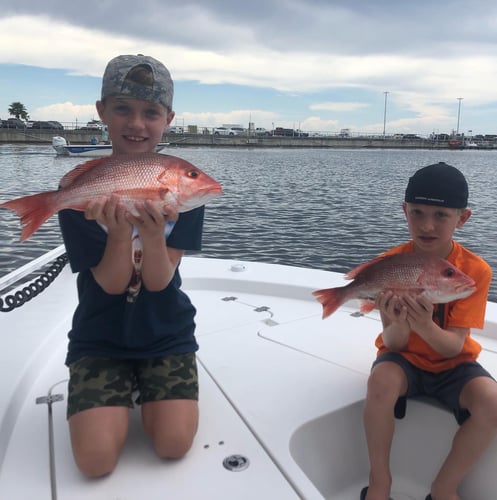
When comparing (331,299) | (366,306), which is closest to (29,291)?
(331,299)

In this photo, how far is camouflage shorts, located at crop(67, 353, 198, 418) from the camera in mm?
2271

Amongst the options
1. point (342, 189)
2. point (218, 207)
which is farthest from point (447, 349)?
point (342, 189)

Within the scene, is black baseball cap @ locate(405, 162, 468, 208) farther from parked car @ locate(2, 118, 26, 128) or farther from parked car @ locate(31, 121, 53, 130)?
parked car @ locate(2, 118, 26, 128)

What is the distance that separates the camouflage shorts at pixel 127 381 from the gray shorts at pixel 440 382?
1012 mm

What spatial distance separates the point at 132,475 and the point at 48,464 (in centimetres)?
39

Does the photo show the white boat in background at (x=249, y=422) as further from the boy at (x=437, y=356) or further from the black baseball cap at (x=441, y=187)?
the black baseball cap at (x=441, y=187)

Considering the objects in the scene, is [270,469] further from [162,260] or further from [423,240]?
[423,240]

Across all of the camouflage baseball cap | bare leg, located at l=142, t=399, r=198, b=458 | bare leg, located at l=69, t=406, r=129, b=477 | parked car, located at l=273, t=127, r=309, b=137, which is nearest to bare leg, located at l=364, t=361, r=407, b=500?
bare leg, located at l=142, t=399, r=198, b=458

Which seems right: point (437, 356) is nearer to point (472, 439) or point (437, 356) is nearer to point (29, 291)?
point (472, 439)

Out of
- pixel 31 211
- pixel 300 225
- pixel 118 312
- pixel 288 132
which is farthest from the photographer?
pixel 288 132

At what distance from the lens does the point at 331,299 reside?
2453 mm

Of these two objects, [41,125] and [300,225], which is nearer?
[300,225]

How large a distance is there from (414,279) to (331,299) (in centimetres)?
45

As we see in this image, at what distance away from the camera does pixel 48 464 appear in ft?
6.86
